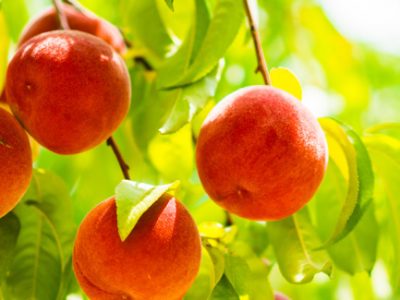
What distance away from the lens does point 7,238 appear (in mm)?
1304

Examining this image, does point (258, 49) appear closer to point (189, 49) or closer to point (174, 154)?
point (189, 49)

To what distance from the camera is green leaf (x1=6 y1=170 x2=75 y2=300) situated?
1.37m

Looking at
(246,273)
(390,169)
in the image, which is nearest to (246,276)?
(246,273)

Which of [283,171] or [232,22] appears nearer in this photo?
[283,171]

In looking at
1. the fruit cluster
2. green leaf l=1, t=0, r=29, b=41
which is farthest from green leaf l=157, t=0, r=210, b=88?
green leaf l=1, t=0, r=29, b=41

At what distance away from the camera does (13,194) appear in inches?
47.0

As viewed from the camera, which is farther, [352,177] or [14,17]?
[14,17]

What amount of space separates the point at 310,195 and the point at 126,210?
317 millimetres

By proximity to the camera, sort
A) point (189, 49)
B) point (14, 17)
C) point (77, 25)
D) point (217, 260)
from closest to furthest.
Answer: point (217, 260), point (189, 49), point (77, 25), point (14, 17)

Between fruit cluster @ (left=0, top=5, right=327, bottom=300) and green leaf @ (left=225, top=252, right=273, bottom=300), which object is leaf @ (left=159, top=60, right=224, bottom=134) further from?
green leaf @ (left=225, top=252, right=273, bottom=300)

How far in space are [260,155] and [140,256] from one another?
232 millimetres

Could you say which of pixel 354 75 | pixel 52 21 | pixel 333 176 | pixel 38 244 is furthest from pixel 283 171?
pixel 354 75

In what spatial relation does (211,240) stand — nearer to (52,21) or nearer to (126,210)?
(126,210)

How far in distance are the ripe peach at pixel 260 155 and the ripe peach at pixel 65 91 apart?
0.17 m
